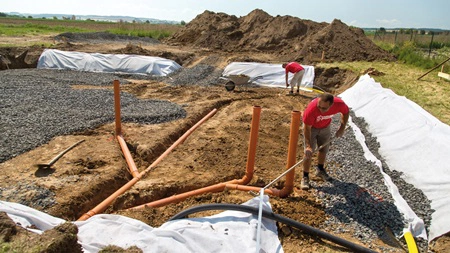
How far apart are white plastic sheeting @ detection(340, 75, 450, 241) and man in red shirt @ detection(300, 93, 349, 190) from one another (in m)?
1.18

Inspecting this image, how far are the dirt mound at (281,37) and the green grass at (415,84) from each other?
1.89 m

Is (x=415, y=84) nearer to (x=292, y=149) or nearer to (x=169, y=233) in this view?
(x=292, y=149)

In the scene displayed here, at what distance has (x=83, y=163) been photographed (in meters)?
5.49

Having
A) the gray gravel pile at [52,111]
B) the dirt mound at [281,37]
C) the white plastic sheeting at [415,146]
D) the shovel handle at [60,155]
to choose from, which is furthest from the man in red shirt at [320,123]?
the dirt mound at [281,37]

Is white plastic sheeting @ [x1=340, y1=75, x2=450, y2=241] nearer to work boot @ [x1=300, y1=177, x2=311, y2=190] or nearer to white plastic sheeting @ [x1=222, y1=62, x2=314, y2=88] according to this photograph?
work boot @ [x1=300, y1=177, x2=311, y2=190]

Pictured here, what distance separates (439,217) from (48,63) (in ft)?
55.9

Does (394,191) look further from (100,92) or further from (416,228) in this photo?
(100,92)

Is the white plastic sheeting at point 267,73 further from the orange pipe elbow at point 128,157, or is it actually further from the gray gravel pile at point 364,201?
the orange pipe elbow at point 128,157

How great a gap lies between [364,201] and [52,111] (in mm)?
7526

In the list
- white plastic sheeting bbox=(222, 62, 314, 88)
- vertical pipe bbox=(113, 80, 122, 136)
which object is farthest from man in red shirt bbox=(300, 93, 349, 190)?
white plastic sheeting bbox=(222, 62, 314, 88)

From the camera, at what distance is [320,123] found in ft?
16.0

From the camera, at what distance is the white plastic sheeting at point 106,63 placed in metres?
15.6

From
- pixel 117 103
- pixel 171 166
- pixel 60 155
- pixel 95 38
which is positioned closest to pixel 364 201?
pixel 171 166

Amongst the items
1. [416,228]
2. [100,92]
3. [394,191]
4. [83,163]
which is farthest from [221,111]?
[416,228]
